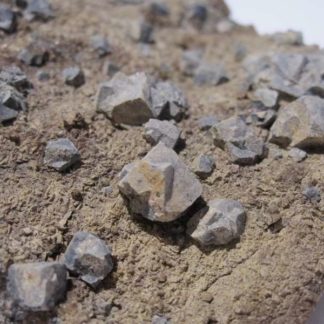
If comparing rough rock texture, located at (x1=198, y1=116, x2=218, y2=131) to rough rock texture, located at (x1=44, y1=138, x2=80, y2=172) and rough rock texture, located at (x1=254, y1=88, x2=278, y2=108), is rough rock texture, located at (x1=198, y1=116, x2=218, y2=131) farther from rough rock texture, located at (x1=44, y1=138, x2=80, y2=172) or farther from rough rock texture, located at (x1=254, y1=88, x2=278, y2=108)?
rough rock texture, located at (x1=44, y1=138, x2=80, y2=172)

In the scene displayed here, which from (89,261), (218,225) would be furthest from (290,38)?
(89,261)

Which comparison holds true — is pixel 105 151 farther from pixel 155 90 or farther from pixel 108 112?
pixel 155 90

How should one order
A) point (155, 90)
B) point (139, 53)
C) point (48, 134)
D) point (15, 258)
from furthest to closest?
point (139, 53)
point (155, 90)
point (48, 134)
point (15, 258)

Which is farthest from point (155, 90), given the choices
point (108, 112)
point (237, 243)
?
point (237, 243)

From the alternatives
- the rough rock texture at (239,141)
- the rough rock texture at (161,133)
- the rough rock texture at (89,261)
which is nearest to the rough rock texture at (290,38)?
the rough rock texture at (239,141)

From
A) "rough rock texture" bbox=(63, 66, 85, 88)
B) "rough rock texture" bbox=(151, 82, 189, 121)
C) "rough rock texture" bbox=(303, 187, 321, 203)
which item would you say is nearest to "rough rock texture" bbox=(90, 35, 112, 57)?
"rough rock texture" bbox=(63, 66, 85, 88)

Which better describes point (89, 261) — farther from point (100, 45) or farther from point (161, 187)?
point (100, 45)
